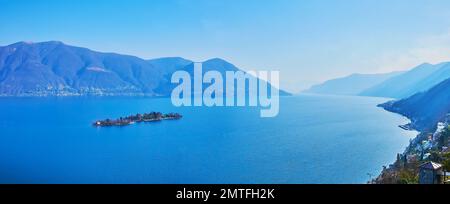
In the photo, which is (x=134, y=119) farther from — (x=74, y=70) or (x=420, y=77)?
(x=420, y=77)

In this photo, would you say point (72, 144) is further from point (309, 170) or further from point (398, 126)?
point (398, 126)

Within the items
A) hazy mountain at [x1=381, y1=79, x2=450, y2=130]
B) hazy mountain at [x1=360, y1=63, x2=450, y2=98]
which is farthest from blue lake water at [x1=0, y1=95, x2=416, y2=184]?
hazy mountain at [x1=381, y1=79, x2=450, y2=130]

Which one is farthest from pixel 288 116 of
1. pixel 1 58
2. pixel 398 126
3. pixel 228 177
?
pixel 1 58

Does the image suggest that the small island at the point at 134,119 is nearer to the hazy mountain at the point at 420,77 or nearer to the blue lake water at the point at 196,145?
the blue lake water at the point at 196,145

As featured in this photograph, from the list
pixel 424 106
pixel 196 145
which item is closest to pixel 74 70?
pixel 196 145

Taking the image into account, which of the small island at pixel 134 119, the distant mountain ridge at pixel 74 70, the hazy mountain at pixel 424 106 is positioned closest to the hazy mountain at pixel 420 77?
the distant mountain ridge at pixel 74 70
